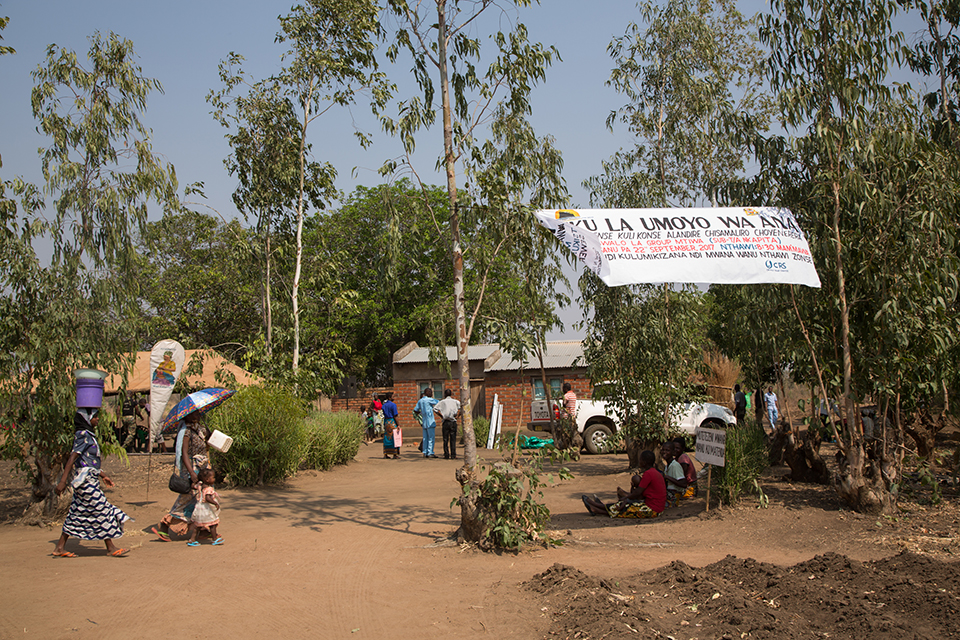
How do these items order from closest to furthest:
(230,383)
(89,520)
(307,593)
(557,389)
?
(307,593) < (89,520) < (230,383) < (557,389)

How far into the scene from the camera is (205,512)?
769 centimetres

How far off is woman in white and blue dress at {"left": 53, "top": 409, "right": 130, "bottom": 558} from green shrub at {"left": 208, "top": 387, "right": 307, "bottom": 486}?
4.31 m

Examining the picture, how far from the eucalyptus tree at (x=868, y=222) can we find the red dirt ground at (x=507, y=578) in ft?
4.45

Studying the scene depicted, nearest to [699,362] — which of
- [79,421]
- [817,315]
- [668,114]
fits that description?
[817,315]

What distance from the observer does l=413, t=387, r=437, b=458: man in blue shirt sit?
16984 millimetres

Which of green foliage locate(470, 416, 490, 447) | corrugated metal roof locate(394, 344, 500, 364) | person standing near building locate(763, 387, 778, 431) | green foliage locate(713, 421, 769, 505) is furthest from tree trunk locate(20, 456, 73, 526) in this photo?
corrugated metal roof locate(394, 344, 500, 364)

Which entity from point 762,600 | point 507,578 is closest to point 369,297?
point 507,578

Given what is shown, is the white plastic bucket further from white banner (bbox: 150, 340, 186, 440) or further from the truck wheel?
the truck wheel

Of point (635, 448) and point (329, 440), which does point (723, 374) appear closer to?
point (635, 448)

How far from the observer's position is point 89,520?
6.90 m

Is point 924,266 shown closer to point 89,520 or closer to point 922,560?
point 922,560

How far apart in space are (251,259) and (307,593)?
10.9 m

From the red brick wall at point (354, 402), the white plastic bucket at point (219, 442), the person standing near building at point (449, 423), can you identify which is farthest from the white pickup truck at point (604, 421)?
the red brick wall at point (354, 402)

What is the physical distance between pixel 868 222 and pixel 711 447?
3.15 m
